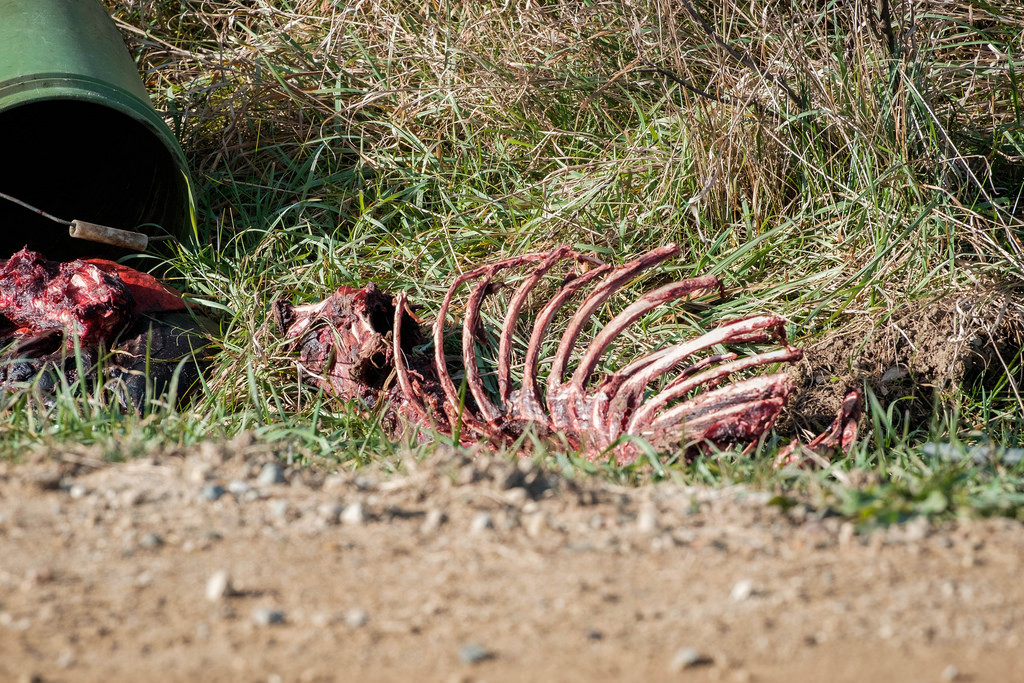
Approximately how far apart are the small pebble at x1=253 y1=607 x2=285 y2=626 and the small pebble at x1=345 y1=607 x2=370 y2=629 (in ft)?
0.34

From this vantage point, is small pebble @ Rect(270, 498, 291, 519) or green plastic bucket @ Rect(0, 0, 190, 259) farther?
green plastic bucket @ Rect(0, 0, 190, 259)

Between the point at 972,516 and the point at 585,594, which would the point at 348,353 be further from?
the point at 972,516

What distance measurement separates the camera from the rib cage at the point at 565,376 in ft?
8.26

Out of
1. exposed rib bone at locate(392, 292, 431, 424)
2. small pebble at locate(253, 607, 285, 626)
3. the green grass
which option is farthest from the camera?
the green grass

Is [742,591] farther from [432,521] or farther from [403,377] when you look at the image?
[403,377]

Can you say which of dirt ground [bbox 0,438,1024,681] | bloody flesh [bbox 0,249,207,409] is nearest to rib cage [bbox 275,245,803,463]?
bloody flesh [bbox 0,249,207,409]

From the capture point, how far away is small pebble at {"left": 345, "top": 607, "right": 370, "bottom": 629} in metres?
1.52

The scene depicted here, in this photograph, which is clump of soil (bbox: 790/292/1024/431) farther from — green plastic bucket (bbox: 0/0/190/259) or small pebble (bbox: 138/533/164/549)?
green plastic bucket (bbox: 0/0/190/259)

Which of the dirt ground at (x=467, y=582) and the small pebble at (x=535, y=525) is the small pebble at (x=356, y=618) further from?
the small pebble at (x=535, y=525)

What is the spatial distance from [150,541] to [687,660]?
0.96 meters

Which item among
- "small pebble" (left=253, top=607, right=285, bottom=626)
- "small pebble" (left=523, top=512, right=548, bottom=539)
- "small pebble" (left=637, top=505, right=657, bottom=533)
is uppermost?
"small pebble" (left=253, top=607, right=285, bottom=626)

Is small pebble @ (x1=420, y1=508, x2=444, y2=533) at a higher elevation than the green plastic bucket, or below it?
below

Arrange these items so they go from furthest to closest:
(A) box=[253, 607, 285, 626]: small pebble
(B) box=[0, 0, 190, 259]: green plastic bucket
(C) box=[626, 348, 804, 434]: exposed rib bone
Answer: (B) box=[0, 0, 190, 259]: green plastic bucket → (C) box=[626, 348, 804, 434]: exposed rib bone → (A) box=[253, 607, 285, 626]: small pebble

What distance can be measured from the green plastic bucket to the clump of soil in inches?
96.0
